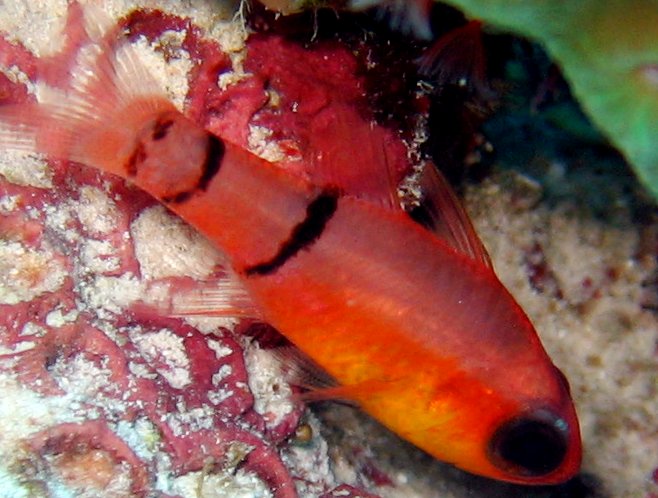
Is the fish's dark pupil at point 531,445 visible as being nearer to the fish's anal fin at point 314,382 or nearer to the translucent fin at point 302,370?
the fish's anal fin at point 314,382

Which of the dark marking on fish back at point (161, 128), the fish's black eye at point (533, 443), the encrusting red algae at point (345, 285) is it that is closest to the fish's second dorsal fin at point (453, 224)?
the encrusting red algae at point (345, 285)

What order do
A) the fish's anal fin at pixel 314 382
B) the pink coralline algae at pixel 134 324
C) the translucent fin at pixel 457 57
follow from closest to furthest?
the pink coralline algae at pixel 134 324
the fish's anal fin at pixel 314 382
the translucent fin at pixel 457 57

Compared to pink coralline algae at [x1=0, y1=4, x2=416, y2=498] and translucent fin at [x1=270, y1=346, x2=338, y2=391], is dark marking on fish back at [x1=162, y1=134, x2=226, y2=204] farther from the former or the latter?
translucent fin at [x1=270, y1=346, x2=338, y2=391]

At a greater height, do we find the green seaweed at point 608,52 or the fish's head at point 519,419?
the green seaweed at point 608,52

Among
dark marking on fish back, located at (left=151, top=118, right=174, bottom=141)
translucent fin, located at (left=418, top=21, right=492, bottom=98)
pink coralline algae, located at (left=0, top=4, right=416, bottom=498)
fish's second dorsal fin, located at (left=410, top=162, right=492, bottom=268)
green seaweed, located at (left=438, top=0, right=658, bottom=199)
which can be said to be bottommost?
pink coralline algae, located at (left=0, top=4, right=416, bottom=498)

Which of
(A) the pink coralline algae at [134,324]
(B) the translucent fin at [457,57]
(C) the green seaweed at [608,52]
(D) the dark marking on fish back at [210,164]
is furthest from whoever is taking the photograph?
(B) the translucent fin at [457,57]

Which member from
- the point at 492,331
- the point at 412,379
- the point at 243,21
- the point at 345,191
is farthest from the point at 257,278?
the point at 243,21

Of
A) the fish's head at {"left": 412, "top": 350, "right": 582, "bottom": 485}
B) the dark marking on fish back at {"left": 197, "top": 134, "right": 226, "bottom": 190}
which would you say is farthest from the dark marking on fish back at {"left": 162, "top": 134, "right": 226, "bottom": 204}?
the fish's head at {"left": 412, "top": 350, "right": 582, "bottom": 485}

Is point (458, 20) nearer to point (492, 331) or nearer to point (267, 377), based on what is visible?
point (492, 331)

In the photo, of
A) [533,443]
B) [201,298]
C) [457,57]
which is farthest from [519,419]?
[457,57]
